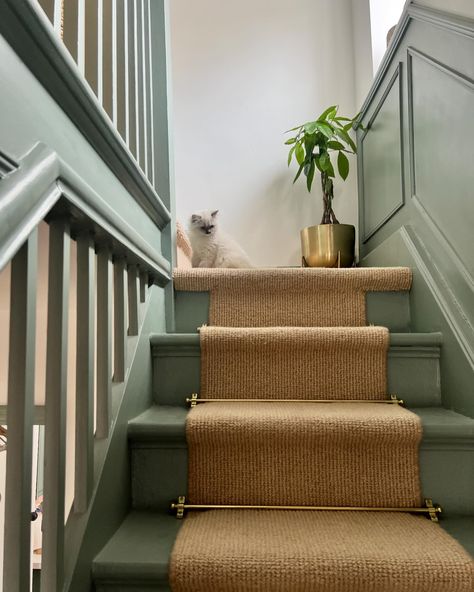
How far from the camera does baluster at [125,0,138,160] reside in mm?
1321

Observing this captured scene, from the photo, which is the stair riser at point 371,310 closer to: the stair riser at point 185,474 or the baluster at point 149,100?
the baluster at point 149,100

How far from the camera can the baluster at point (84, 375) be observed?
843mm

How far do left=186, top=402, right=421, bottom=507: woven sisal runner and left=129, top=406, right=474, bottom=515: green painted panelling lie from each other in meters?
0.03

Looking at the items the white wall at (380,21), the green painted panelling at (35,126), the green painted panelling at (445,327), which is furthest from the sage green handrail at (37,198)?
the white wall at (380,21)

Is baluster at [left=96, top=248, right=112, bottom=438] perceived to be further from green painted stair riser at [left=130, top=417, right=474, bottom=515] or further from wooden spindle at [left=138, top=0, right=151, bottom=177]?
wooden spindle at [left=138, top=0, right=151, bottom=177]

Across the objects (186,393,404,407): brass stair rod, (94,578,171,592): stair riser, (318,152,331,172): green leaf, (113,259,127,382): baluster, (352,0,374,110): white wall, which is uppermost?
(352,0,374,110): white wall

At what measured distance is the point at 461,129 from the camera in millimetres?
1376

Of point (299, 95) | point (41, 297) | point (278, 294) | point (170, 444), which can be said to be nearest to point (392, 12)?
point (299, 95)

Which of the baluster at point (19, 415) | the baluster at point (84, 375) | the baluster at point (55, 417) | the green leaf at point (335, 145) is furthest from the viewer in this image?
the green leaf at point (335, 145)

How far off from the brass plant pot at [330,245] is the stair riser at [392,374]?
1160mm

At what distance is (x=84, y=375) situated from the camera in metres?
0.86

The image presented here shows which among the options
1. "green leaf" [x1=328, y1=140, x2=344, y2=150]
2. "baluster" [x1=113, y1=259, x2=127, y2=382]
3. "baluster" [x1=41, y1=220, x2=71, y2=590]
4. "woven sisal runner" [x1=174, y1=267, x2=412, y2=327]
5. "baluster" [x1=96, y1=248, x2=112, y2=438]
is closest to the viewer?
"baluster" [x1=41, y1=220, x2=71, y2=590]

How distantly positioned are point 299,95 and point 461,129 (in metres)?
1.92

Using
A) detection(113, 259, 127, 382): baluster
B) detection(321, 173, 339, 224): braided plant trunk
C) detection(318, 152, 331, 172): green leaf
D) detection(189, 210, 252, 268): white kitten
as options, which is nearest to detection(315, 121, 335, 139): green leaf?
detection(318, 152, 331, 172): green leaf
